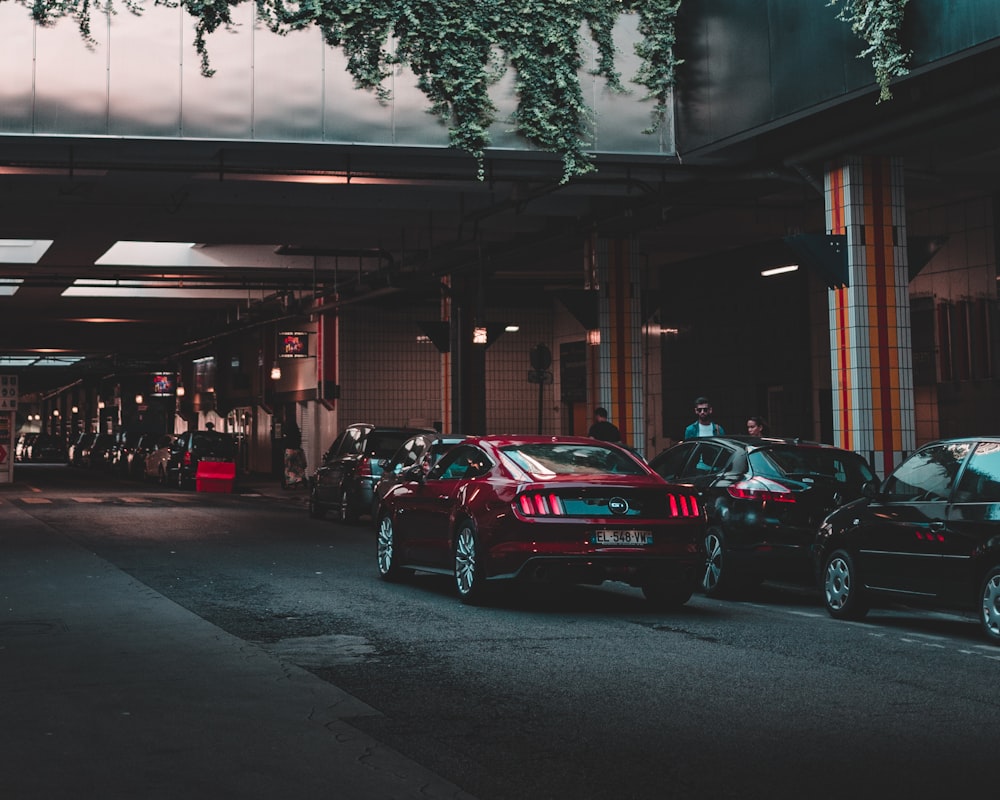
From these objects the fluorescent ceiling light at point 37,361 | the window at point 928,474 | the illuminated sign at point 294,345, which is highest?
the fluorescent ceiling light at point 37,361

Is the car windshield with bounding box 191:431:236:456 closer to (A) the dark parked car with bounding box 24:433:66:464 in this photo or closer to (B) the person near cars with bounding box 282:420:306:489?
(B) the person near cars with bounding box 282:420:306:489

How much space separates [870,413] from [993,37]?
211 inches

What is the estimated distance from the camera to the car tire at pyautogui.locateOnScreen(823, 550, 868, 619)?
38.7ft

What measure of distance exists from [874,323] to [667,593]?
21.6ft

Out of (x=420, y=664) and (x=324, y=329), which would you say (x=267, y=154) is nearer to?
(x=420, y=664)

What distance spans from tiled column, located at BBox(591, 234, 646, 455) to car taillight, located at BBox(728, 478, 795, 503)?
10.7m

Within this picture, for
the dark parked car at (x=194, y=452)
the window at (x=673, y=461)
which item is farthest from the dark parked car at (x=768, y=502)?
the dark parked car at (x=194, y=452)

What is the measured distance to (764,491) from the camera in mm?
13273

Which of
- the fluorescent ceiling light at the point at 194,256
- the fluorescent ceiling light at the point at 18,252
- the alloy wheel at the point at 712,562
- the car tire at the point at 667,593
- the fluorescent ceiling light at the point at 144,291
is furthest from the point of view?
the fluorescent ceiling light at the point at 144,291

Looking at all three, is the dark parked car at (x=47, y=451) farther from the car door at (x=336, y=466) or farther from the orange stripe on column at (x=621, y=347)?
the orange stripe on column at (x=621, y=347)

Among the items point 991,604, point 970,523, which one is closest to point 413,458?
point 970,523

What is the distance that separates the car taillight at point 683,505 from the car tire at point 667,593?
0.59 metres

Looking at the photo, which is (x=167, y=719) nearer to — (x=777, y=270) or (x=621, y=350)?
(x=621, y=350)

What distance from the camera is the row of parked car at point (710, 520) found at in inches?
425
